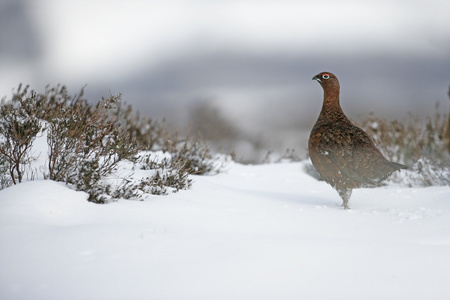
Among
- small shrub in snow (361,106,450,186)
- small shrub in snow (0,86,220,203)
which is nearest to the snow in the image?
small shrub in snow (0,86,220,203)

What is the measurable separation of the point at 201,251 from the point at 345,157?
2514 mm

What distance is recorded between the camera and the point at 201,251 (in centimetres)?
278

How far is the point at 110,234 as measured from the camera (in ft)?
9.52

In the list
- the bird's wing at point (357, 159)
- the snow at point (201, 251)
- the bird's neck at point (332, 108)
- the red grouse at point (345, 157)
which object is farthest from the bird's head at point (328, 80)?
the snow at point (201, 251)

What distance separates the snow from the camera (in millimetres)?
2346

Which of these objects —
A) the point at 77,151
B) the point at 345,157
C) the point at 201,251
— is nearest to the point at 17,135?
the point at 77,151

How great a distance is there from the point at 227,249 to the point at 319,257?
0.62 m

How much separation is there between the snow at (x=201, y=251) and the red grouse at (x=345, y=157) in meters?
0.53

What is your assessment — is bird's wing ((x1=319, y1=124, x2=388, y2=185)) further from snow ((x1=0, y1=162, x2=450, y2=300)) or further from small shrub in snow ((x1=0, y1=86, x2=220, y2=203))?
small shrub in snow ((x1=0, y1=86, x2=220, y2=203))

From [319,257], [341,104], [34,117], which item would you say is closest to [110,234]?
[319,257]

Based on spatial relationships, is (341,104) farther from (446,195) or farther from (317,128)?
(446,195)

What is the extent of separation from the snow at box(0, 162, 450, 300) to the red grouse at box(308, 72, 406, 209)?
0.53 meters

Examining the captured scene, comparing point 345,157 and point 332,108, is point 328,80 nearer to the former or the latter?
point 332,108

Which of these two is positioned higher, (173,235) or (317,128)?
(317,128)
